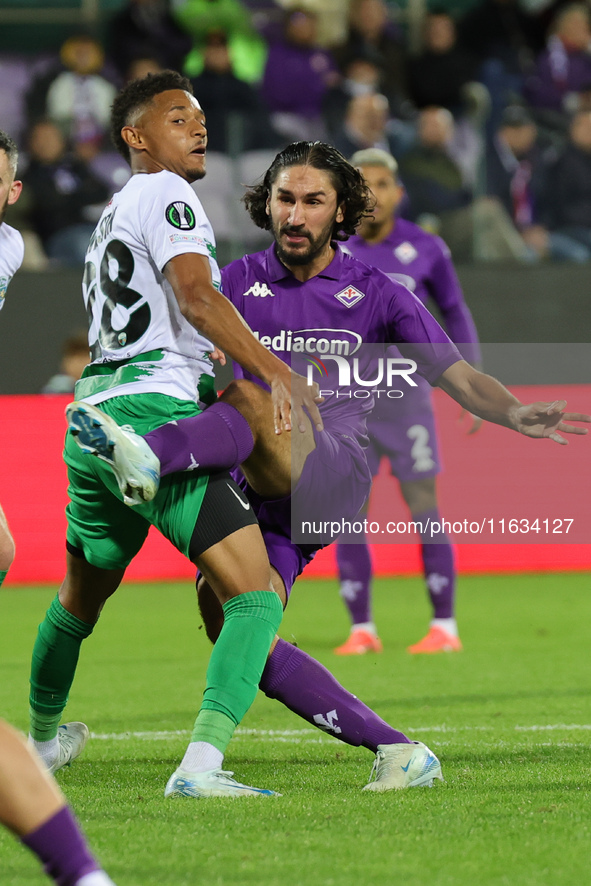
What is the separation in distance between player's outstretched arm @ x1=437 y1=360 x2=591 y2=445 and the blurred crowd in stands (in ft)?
21.9

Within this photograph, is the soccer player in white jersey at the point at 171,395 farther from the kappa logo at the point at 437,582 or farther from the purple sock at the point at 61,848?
the kappa logo at the point at 437,582

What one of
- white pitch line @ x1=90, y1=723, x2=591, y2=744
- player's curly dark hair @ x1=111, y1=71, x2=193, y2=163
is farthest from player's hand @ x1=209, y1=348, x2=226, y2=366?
white pitch line @ x1=90, y1=723, x2=591, y2=744

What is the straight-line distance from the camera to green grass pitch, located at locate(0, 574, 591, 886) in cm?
291

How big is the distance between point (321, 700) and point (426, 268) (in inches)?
159

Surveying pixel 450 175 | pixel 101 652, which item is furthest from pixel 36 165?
pixel 101 652

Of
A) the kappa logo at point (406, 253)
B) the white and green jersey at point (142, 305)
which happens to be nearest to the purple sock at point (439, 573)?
the kappa logo at point (406, 253)

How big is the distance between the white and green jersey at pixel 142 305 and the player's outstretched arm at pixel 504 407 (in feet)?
2.82

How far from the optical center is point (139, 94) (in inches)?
157

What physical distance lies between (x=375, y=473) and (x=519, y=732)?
2440 millimetres

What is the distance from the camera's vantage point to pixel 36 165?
11.4 m

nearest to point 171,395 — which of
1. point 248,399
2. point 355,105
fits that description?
point 248,399

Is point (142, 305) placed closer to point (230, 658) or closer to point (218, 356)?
point (218, 356)

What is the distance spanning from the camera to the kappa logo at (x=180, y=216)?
11.9 ft

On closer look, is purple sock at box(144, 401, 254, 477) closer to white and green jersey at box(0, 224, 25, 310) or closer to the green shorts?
the green shorts
